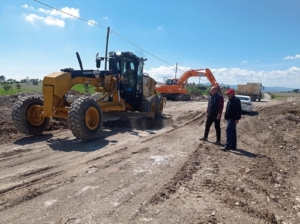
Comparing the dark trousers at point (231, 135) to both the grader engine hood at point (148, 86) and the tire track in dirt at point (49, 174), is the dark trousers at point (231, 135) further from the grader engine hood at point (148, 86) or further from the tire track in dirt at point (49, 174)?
the grader engine hood at point (148, 86)

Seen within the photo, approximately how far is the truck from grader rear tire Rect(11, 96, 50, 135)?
31.5 m

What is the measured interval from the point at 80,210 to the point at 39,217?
0.48 m

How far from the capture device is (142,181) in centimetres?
451

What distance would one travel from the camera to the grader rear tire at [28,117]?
289 inches

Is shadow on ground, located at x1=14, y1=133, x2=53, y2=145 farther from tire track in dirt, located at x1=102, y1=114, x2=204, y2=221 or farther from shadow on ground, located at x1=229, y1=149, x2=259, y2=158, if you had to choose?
shadow on ground, located at x1=229, y1=149, x2=259, y2=158

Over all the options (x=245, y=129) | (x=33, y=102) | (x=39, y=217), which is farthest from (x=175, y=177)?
(x=245, y=129)

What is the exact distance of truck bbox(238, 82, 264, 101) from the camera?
34812 millimetres

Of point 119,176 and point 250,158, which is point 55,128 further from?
point 250,158

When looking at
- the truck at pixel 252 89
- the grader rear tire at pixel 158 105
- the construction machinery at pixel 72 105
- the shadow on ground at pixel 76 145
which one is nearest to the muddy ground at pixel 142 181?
the shadow on ground at pixel 76 145

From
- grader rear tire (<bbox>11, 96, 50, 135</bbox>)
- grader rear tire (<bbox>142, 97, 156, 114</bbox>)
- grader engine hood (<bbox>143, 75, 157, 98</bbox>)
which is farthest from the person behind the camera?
grader engine hood (<bbox>143, 75, 157, 98</bbox>)

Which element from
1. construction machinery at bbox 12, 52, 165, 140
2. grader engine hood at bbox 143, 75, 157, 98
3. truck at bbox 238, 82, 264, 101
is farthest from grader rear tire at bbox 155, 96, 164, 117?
truck at bbox 238, 82, 264, 101

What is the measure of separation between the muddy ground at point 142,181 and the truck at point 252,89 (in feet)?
93.2

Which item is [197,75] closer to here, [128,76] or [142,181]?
[128,76]

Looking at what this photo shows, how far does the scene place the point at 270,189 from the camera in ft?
15.0
